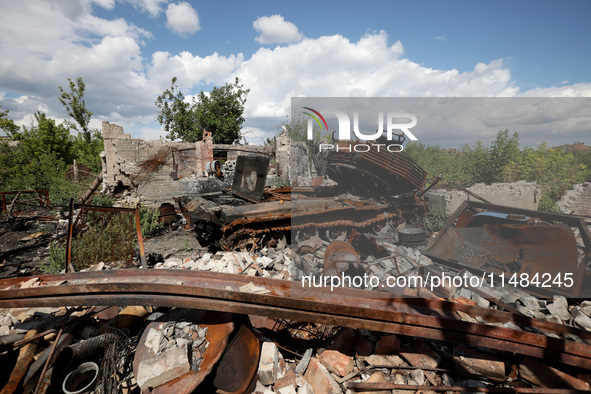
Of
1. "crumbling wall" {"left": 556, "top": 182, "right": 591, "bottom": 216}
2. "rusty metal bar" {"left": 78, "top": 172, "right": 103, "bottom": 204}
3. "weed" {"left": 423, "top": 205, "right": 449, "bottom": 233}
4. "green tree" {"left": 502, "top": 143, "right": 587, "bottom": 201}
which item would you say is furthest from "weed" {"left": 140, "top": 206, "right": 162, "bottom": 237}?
"crumbling wall" {"left": 556, "top": 182, "right": 591, "bottom": 216}

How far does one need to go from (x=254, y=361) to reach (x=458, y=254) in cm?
471

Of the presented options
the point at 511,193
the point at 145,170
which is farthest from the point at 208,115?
the point at 511,193

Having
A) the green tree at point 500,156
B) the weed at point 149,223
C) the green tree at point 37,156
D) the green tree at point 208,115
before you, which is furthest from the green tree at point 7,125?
the green tree at point 500,156

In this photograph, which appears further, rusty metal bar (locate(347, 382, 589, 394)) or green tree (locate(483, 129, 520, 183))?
green tree (locate(483, 129, 520, 183))

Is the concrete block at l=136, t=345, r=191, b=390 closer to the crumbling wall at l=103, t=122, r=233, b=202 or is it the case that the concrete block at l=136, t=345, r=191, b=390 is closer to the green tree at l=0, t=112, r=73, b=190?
the crumbling wall at l=103, t=122, r=233, b=202

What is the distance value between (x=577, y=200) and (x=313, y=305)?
10529mm

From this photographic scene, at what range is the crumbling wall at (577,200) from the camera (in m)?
7.85

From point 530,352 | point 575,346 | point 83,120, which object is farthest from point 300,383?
point 83,120

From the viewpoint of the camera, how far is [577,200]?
795 cm

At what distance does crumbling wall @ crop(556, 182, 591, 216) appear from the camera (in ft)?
25.8

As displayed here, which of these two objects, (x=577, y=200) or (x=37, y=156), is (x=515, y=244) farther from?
(x=37, y=156)

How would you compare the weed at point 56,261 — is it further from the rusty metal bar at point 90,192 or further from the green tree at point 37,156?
the green tree at point 37,156

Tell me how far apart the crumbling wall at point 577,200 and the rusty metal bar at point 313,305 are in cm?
832

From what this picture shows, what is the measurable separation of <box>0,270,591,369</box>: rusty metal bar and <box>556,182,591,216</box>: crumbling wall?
8.32 meters
